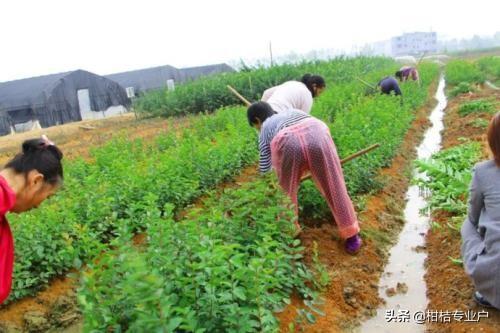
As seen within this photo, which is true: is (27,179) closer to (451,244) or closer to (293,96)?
(451,244)

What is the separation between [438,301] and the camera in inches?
148

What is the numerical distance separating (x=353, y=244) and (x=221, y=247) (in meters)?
2.29

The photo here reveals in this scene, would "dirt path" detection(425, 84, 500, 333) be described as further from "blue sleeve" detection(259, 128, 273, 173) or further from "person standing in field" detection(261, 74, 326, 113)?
"person standing in field" detection(261, 74, 326, 113)

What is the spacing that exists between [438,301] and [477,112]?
878cm

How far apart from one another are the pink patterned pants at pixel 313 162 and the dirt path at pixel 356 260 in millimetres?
299

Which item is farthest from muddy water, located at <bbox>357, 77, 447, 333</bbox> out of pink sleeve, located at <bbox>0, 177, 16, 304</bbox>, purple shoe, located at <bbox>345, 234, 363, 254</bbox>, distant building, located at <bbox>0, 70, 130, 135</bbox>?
distant building, located at <bbox>0, 70, 130, 135</bbox>

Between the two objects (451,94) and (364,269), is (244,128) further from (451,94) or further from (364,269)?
(451,94)

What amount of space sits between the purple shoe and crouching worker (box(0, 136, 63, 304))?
301 cm

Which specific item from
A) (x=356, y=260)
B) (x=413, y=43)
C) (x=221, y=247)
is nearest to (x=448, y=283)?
(x=356, y=260)

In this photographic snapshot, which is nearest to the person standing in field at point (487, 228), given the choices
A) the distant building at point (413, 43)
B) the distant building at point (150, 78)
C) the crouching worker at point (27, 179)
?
the crouching worker at point (27, 179)

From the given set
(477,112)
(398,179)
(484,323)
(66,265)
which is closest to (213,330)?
(484,323)

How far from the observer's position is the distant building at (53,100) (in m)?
25.0

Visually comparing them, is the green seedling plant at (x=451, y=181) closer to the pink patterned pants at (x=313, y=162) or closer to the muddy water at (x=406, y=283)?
the muddy water at (x=406, y=283)

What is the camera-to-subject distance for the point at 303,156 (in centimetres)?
420
